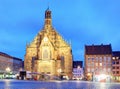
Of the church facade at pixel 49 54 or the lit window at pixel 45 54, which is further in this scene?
the lit window at pixel 45 54

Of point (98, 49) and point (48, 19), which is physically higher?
point (48, 19)

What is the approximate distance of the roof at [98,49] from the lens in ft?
443

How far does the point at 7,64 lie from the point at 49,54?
47.6 metres

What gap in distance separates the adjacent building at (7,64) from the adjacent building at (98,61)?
124 feet

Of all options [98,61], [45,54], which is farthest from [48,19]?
[98,61]

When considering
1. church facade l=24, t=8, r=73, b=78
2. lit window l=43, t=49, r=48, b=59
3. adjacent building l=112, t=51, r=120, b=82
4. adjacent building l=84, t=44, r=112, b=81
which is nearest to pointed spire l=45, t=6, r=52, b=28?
church facade l=24, t=8, r=73, b=78

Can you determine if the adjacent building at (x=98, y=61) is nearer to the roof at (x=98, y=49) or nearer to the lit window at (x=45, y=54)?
the roof at (x=98, y=49)

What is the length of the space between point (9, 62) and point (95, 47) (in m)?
53.5

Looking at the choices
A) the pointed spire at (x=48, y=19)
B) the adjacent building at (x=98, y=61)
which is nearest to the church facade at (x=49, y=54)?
the pointed spire at (x=48, y=19)

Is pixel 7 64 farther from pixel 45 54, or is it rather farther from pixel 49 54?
pixel 49 54

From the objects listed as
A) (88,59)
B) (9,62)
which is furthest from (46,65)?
(9,62)

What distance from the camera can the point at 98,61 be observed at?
134 m

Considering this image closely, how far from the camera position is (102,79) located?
344ft

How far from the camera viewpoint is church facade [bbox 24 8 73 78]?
12238 cm
